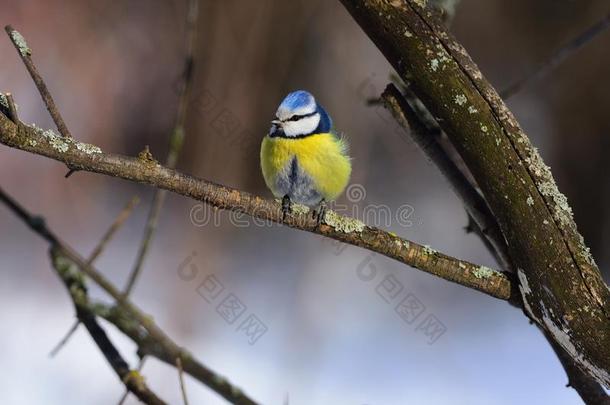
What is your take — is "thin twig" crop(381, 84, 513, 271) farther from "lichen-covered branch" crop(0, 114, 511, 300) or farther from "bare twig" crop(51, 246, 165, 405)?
"bare twig" crop(51, 246, 165, 405)

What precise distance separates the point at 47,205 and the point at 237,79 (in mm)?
923

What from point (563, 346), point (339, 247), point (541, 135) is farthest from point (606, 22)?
point (541, 135)

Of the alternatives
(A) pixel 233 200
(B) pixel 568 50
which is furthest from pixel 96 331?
(B) pixel 568 50

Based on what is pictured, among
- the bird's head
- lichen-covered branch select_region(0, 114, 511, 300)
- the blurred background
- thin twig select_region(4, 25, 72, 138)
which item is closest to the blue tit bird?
the bird's head

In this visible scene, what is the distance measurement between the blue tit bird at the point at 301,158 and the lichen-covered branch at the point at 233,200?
325 mm

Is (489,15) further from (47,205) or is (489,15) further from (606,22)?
(47,205)

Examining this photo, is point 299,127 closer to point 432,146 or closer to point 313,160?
point 313,160

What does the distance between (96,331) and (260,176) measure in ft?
5.70

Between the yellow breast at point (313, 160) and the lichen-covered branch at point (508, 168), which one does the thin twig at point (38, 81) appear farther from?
the yellow breast at point (313, 160)

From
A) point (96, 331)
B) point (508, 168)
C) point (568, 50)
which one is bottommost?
point (96, 331)

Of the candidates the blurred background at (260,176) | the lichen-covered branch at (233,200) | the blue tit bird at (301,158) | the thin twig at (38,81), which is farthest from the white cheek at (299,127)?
the blurred background at (260,176)

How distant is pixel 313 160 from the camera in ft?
3.57

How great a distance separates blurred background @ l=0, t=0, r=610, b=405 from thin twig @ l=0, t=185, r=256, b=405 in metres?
1.30

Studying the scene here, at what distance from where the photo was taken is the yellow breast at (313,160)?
1.08 metres
